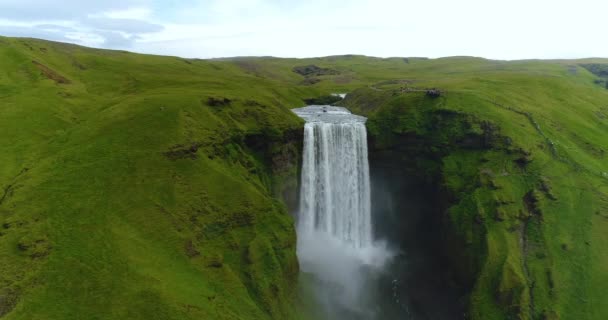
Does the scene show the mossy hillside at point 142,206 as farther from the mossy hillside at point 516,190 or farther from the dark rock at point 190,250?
the mossy hillside at point 516,190

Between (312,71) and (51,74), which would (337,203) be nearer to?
(51,74)

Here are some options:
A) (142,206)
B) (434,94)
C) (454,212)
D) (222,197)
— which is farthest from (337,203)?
(142,206)

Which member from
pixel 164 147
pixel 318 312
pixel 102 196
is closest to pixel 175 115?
pixel 164 147

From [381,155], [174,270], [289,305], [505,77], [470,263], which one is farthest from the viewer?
[505,77]

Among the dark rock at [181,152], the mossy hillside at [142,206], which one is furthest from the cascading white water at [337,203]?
the dark rock at [181,152]

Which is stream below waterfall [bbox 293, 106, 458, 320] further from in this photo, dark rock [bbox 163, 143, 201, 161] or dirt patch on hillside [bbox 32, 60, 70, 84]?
dirt patch on hillside [bbox 32, 60, 70, 84]

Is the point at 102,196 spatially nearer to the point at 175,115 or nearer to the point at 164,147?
the point at 164,147
